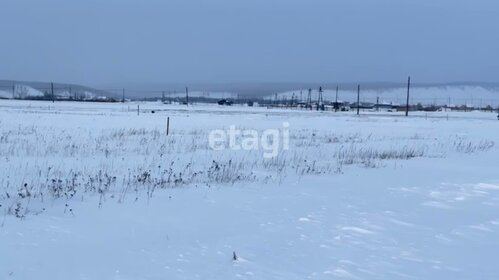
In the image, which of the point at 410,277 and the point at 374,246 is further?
the point at 374,246

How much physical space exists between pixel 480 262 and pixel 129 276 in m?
3.85

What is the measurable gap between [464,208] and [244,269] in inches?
201

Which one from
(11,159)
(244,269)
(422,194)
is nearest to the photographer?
(244,269)

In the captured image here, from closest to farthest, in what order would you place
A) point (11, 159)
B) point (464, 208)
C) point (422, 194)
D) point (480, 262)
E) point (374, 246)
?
point (480, 262)
point (374, 246)
point (464, 208)
point (422, 194)
point (11, 159)

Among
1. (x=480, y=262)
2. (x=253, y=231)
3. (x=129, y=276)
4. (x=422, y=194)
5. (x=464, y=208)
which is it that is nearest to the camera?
(x=129, y=276)

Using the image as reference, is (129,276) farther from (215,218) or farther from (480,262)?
(480,262)

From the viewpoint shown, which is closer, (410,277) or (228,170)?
(410,277)

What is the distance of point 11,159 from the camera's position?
13.4 metres

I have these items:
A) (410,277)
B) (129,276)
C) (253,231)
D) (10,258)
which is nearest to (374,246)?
(410,277)

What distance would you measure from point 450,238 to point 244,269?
122 inches

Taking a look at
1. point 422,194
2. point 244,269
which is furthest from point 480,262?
point 422,194

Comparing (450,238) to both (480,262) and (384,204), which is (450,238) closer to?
(480,262)

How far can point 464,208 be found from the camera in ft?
29.9

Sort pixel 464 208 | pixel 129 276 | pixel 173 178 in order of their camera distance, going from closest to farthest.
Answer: pixel 129 276 → pixel 464 208 → pixel 173 178
